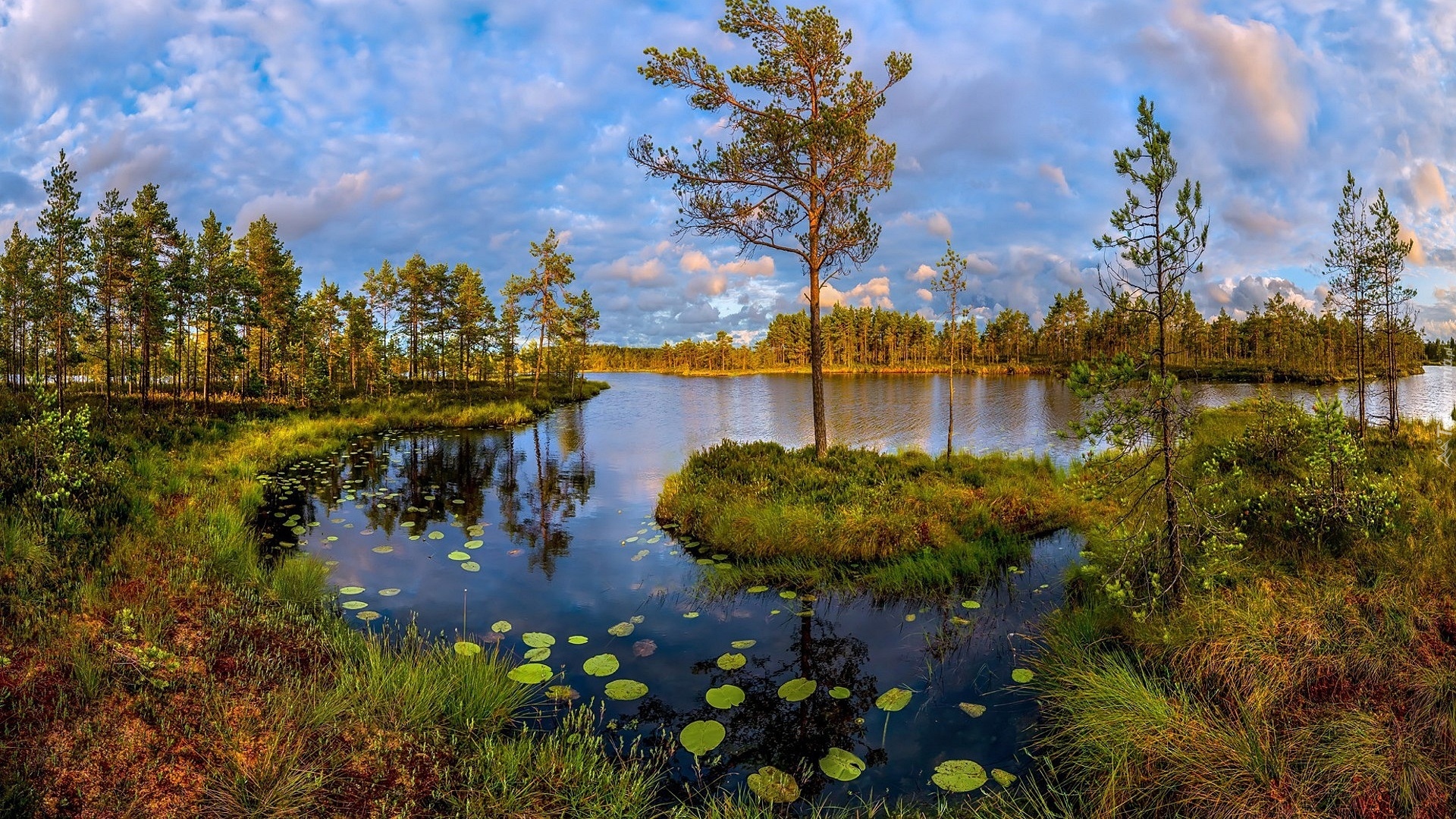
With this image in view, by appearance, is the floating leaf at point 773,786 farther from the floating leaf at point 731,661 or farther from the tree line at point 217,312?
the tree line at point 217,312

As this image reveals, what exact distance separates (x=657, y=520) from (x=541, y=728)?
28.3 ft

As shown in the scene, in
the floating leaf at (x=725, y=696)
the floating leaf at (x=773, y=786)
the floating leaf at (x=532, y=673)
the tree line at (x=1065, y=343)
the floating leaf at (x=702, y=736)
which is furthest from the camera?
the tree line at (x=1065, y=343)

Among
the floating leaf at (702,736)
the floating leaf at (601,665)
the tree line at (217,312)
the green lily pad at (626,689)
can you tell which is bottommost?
the floating leaf at (601,665)

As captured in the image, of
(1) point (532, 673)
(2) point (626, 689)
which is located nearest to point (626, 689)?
(2) point (626, 689)

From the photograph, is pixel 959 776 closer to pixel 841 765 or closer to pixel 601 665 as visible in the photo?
pixel 841 765

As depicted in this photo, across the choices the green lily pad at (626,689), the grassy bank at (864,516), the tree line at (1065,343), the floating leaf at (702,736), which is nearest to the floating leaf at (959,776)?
the floating leaf at (702,736)

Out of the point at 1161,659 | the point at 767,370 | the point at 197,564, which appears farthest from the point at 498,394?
the point at 767,370

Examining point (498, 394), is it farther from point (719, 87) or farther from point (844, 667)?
point (844, 667)

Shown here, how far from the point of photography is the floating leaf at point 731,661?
6.87m

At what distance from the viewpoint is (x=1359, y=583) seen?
6.33 m

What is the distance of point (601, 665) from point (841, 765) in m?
3.22

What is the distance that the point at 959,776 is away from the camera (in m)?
4.83

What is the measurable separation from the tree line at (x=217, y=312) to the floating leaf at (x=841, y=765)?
33.0m

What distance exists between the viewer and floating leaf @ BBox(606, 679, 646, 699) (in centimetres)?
620
